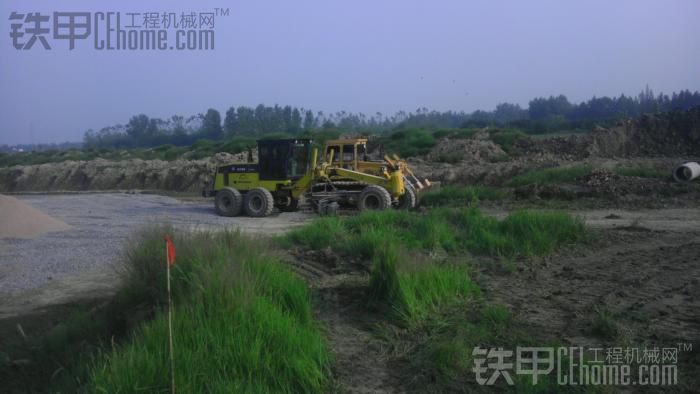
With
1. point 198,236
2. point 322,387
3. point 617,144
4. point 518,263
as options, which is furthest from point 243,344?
point 617,144

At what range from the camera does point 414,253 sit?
9.42 meters

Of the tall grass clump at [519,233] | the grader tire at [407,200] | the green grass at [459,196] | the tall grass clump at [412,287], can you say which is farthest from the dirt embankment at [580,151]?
the tall grass clump at [412,287]

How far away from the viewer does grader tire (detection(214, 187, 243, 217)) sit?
71.6ft

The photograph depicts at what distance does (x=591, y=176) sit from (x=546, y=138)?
12.4 meters

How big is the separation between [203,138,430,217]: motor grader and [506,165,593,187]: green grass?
172 inches

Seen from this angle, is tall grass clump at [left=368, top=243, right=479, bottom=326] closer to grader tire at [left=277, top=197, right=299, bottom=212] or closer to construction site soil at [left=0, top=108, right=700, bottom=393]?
construction site soil at [left=0, top=108, right=700, bottom=393]

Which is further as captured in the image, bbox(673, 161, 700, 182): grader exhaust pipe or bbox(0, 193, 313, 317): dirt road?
bbox(673, 161, 700, 182): grader exhaust pipe

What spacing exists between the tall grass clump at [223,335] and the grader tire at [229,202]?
1387 cm

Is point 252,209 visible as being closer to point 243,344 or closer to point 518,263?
point 518,263

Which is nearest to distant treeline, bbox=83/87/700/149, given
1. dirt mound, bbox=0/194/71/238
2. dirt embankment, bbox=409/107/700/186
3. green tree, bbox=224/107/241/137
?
green tree, bbox=224/107/241/137

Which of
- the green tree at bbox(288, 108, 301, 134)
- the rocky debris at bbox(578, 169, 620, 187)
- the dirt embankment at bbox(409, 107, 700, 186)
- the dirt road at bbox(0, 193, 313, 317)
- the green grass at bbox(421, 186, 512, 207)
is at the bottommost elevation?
the dirt road at bbox(0, 193, 313, 317)

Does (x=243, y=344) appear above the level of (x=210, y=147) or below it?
below

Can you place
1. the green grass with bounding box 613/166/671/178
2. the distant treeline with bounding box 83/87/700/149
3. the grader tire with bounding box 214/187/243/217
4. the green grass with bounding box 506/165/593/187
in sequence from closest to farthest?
the grader tire with bounding box 214/187/243/217
the green grass with bounding box 613/166/671/178
the green grass with bounding box 506/165/593/187
the distant treeline with bounding box 83/87/700/149

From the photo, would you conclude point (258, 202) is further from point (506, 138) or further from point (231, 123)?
point (231, 123)
